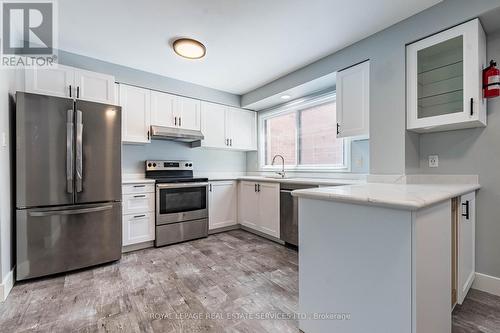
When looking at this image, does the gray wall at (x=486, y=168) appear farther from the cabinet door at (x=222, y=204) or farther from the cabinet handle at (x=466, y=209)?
the cabinet door at (x=222, y=204)

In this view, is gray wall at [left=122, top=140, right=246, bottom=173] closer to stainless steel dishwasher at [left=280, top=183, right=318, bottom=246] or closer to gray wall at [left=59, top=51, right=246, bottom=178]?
gray wall at [left=59, top=51, right=246, bottom=178]

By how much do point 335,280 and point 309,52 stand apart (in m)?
2.51

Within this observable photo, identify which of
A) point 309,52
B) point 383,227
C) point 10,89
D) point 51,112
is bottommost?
point 383,227

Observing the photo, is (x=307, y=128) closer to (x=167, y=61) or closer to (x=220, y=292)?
(x=167, y=61)

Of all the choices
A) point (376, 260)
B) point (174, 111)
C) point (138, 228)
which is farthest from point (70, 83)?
point (376, 260)

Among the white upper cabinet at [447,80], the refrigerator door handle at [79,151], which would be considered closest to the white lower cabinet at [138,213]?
the refrigerator door handle at [79,151]

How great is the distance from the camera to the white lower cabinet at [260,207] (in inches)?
127

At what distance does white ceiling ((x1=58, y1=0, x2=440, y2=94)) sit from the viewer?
1.98 metres

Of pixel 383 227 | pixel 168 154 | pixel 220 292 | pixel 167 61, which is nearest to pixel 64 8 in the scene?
pixel 167 61

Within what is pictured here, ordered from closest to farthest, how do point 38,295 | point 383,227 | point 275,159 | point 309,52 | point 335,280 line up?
point 383,227, point 335,280, point 38,295, point 309,52, point 275,159

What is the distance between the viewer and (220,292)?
1966 mm

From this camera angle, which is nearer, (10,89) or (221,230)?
(10,89)

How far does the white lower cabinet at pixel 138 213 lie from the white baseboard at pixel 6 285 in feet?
3.25

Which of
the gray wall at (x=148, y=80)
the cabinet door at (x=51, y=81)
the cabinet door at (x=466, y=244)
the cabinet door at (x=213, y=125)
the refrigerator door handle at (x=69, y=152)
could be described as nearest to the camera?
the cabinet door at (x=466, y=244)
